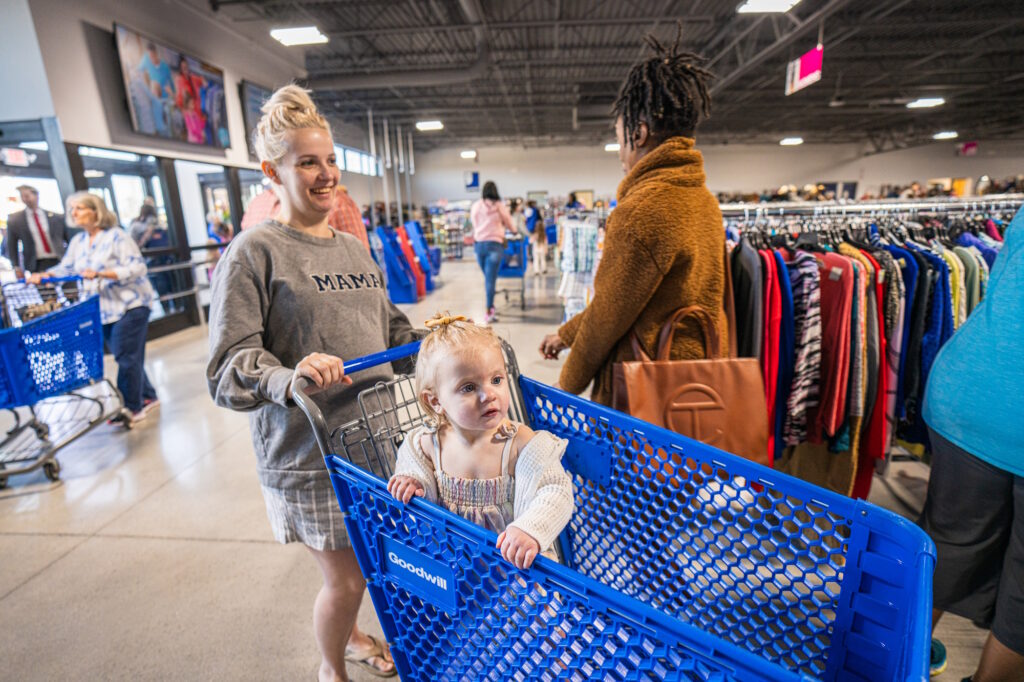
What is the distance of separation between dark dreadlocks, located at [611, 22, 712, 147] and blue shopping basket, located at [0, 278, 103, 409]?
3233 mm

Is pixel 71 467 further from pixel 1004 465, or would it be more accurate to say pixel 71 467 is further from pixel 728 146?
pixel 728 146

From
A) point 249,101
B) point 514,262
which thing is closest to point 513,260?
point 514,262

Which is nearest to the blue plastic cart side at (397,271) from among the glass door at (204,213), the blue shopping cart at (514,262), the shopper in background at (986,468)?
the blue shopping cart at (514,262)

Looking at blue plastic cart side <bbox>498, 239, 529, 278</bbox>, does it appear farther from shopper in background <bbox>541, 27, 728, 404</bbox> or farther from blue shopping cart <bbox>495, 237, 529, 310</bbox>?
shopper in background <bbox>541, 27, 728, 404</bbox>

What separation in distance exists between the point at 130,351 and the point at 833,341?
4.53 meters

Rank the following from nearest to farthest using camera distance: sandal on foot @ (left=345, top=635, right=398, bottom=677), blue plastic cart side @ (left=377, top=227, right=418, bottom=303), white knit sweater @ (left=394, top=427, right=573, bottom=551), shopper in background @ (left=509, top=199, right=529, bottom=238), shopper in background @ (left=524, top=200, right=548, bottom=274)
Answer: white knit sweater @ (left=394, top=427, right=573, bottom=551), sandal on foot @ (left=345, top=635, right=398, bottom=677), blue plastic cart side @ (left=377, top=227, right=418, bottom=303), shopper in background @ (left=509, top=199, right=529, bottom=238), shopper in background @ (left=524, top=200, right=548, bottom=274)

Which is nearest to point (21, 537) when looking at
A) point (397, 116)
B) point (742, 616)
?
point (742, 616)

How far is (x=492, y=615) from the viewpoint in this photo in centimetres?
91

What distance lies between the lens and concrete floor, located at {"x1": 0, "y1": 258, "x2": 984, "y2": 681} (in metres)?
1.78

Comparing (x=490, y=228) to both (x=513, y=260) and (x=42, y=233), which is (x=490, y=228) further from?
(x=42, y=233)

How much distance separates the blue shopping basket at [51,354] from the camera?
8.99ft

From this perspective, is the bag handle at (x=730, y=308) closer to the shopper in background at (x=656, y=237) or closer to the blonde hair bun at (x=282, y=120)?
the shopper in background at (x=656, y=237)

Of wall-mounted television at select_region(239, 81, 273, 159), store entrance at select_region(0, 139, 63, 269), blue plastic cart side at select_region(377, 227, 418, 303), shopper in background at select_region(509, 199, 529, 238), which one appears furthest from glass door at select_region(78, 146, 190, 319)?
shopper in background at select_region(509, 199, 529, 238)

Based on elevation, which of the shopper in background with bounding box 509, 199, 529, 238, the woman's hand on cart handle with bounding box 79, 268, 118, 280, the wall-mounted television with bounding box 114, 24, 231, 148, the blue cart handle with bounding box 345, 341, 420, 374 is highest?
the wall-mounted television with bounding box 114, 24, 231, 148
